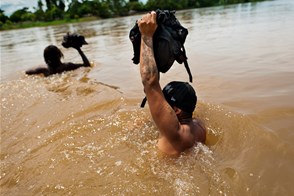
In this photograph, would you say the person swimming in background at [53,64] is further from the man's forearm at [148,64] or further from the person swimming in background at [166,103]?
the man's forearm at [148,64]

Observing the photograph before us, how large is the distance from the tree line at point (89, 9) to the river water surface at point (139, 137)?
54.4m

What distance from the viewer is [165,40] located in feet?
8.71

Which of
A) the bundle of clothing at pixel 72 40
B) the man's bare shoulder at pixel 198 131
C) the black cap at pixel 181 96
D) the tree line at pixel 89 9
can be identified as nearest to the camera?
the black cap at pixel 181 96

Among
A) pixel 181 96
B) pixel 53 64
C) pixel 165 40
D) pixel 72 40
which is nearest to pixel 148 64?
pixel 165 40

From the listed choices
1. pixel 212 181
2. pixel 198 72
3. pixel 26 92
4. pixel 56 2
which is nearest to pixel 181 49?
pixel 212 181

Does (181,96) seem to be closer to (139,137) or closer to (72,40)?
(139,137)

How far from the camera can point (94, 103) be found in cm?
499

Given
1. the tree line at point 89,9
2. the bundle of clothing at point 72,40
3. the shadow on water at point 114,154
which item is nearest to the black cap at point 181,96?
the shadow on water at point 114,154

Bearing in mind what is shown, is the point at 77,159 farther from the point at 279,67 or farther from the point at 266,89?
the point at 279,67

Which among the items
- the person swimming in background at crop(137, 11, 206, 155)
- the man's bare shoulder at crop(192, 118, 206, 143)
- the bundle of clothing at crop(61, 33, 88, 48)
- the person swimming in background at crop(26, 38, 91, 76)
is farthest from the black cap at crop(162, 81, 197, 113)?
the person swimming in background at crop(26, 38, 91, 76)

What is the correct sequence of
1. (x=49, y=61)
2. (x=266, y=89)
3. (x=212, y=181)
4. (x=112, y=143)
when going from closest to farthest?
(x=212, y=181) → (x=112, y=143) → (x=266, y=89) → (x=49, y=61)

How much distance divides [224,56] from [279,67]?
196 centimetres

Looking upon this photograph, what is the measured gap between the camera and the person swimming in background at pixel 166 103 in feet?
8.52

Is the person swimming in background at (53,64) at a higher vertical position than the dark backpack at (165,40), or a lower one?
lower
